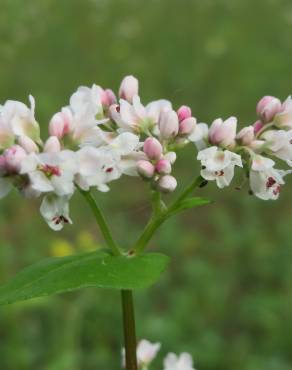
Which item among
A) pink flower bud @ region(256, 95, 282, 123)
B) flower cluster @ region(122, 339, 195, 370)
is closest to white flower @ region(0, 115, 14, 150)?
pink flower bud @ region(256, 95, 282, 123)

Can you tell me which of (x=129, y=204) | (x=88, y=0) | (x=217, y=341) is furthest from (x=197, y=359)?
(x=88, y=0)

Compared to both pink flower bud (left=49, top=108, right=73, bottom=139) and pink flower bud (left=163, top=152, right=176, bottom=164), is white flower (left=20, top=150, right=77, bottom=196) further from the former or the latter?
pink flower bud (left=163, top=152, right=176, bottom=164)

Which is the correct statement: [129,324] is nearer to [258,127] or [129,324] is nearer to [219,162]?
[219,162]

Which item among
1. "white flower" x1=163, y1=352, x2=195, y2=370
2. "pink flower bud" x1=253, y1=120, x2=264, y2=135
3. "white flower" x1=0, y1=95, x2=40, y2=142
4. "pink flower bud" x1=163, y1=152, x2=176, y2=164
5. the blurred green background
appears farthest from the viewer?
the blurred green background

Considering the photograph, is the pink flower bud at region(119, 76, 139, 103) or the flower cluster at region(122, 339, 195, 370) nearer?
the pink flower bud at region(119, 76, 139, 103)

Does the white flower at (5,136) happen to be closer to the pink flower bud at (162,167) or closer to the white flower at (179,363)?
the pink flower bud at (162,167)

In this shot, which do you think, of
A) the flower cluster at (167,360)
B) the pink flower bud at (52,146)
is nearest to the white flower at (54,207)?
the pink flower bud at (52,146)

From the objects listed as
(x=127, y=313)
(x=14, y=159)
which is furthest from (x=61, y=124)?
→ (x=127, y=313)
